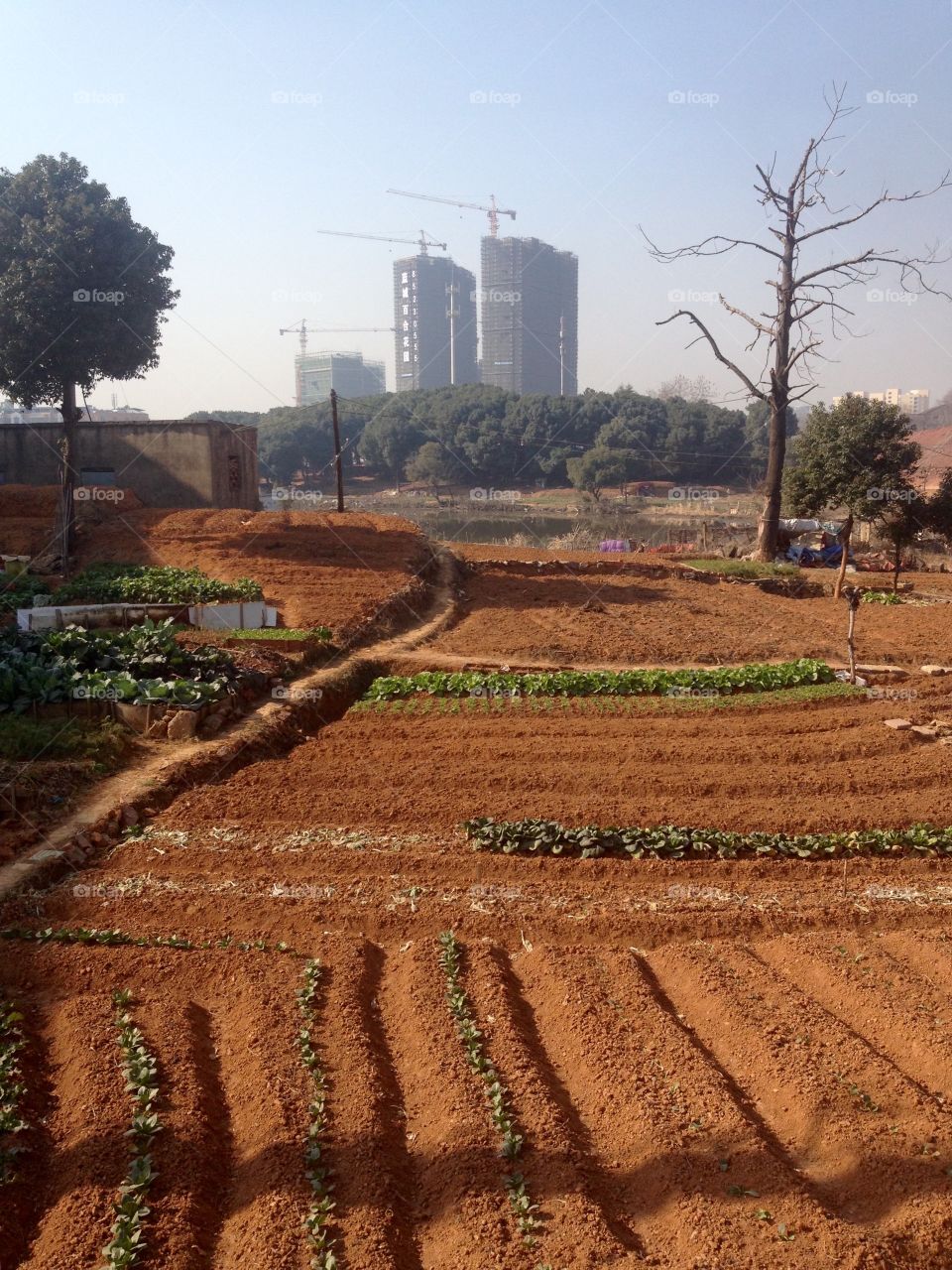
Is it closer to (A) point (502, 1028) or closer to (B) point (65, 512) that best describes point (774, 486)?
(B) point (65, 512)

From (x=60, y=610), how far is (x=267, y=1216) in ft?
49.6

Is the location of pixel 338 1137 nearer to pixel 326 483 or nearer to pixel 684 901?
pixel 684 901

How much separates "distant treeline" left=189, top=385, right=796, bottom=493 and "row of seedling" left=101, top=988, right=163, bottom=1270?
57.3 m

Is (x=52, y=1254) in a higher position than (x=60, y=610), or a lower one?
lower

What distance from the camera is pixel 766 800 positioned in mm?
11367

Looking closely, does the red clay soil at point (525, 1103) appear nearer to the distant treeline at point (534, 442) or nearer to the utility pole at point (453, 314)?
the distant treeline at point (534, 442)

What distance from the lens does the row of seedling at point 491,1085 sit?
534 cm

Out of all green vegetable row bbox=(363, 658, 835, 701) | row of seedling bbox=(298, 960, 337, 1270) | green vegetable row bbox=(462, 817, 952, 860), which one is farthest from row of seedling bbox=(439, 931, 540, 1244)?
green vegetable row bbox=(363, 658, 835, 701)

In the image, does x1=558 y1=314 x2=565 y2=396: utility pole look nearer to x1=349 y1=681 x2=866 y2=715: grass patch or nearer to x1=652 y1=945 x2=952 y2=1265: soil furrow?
x1=349 y1=681 x2=866 y2=715: grass patch

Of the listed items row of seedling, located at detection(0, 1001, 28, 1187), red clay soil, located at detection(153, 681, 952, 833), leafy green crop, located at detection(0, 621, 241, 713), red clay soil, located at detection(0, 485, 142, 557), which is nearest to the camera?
row of seedling, located at detection(0, 1001, 28, 1187)

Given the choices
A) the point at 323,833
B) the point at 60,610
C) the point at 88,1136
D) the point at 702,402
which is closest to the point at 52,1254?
the point at 88,1136

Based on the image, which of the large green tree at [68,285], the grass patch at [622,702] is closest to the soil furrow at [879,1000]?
the grass patch at [622,702]

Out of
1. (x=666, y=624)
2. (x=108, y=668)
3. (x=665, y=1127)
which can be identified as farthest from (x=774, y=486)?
(x=665, y=1127)

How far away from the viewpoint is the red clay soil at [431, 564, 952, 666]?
61.2ft
